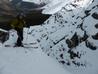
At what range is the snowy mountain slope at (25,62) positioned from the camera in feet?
62.5

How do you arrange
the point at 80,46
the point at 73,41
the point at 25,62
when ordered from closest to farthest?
the point at 25,62
the point at 80,46
the point at 73,41

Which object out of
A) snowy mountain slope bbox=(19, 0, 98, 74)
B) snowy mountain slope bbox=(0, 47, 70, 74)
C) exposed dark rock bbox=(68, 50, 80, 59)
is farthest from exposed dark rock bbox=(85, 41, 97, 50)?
snowy mountain slope bbox=(0, 47, 70, 74)

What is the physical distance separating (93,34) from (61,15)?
26.9m

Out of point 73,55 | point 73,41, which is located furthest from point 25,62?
point 73,41

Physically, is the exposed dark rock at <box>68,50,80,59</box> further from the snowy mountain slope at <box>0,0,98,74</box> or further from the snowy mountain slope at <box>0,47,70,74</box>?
the snowy mountain slope at <box>0,47,70,74</box>

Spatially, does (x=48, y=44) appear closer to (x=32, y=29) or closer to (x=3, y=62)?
(x=32, y=29)

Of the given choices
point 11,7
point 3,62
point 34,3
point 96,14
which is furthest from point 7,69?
point 34,3

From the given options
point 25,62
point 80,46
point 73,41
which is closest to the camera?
point 25,62

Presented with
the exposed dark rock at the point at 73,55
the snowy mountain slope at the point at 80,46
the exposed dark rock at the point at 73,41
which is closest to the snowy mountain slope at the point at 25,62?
the snowy mountain slope at the point at 80,46

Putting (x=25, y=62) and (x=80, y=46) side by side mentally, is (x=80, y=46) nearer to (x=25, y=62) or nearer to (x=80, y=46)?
(x=80, y=46)

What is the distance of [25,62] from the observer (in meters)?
20.4

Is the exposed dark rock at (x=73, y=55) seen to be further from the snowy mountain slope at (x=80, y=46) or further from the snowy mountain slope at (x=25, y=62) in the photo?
the snowy mountain slope at (x=25, y=62)

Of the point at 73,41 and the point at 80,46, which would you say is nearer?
the point at 80,46

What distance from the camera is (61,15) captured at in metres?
65.1
